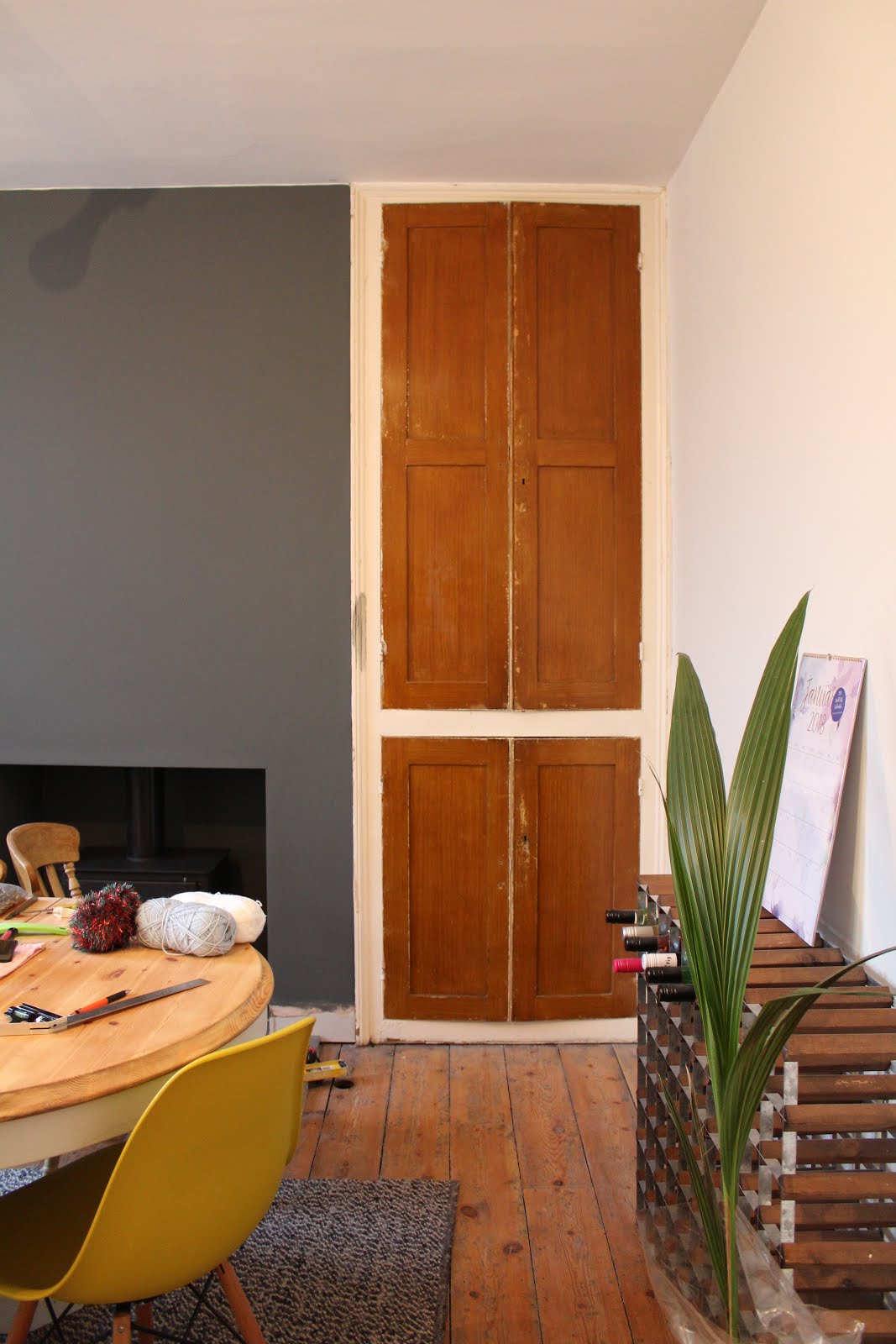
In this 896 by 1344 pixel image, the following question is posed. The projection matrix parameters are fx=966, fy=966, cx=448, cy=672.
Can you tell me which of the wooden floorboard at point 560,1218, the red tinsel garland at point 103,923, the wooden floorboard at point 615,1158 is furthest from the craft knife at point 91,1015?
the wooden floorboard at point 615,1158

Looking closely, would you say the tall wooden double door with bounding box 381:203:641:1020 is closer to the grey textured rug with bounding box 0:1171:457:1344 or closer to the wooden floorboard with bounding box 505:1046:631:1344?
the wooden floorboard with bounding box 505:1046:631:1344

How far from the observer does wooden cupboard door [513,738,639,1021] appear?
3330 mm

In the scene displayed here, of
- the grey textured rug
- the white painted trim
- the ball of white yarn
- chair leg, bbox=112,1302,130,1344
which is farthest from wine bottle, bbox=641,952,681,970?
the white painted trim

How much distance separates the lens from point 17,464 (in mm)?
3373

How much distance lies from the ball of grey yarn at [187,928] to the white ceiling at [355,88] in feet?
6.89

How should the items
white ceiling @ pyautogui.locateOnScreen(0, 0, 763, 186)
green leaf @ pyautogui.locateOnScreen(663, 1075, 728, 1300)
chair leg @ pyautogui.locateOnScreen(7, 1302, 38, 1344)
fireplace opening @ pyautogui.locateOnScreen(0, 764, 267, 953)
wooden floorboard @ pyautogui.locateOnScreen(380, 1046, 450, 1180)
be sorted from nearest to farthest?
green leaf @ pyautogui.locateOnScreen(663, 1075, 728, 1300) → chair leg @ pyautogui.locateOnScreen(7, 1302, 38, 1344) → white ceiling @ pyautogui.locateOnScreen(0, 0, 763, 186) → wooden floorboard @ pyautogui.locateOnScreen(380, 1046, 450, 1180) → fireplace opening @ pyautogui.locateOnScreen(0, 764, 267, 953)

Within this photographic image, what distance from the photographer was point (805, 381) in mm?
2072

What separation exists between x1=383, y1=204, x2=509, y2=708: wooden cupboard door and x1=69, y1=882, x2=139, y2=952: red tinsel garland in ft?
4.88

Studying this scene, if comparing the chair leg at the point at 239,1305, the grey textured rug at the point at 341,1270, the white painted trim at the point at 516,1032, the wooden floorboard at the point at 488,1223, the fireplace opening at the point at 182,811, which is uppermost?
the fireplace opening at the point at 182,811

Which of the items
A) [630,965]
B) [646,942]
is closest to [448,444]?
[646,942]

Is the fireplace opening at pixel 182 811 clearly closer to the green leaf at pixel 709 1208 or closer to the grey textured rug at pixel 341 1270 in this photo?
the grey textured rug at pixel 341 1270

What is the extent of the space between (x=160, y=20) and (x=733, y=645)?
7.00 ft

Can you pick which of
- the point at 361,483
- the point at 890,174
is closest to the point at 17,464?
the point at 361,483

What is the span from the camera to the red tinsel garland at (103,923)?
78.0 inches
